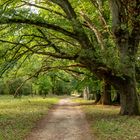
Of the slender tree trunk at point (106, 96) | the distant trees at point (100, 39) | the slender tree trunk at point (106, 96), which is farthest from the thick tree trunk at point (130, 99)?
the slender tree trunk at point (106, 96)

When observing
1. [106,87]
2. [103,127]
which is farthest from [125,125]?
[106,87]

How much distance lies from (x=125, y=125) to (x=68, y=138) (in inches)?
157

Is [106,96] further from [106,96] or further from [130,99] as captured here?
[130,99]

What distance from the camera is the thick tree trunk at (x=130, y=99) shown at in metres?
21.3

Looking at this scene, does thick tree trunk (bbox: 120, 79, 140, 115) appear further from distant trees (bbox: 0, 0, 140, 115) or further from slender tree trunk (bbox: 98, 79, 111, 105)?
slender tree trunk (bbox: 98, 79, 111, 105)

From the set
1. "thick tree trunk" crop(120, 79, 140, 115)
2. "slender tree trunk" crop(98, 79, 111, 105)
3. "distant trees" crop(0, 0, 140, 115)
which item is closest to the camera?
"distant trees" crop(0, 0, 140, 115)

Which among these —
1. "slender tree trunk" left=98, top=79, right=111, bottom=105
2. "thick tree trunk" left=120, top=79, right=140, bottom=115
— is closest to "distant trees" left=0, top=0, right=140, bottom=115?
"thick tree trunk" left=120, top=79, right=140, bottom=115

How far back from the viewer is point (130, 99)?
843 inches

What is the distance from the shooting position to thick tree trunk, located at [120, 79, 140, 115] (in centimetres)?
2134

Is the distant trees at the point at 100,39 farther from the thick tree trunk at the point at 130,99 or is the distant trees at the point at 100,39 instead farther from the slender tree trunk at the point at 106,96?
the slender tree trunk at the point at 106,96

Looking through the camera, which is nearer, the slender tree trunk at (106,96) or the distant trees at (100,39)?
the distant trees at (100,39)

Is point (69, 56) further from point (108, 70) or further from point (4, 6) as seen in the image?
point (4, 6)

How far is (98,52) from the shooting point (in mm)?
19625

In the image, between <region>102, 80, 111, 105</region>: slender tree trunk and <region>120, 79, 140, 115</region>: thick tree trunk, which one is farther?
<region>102, 80, 111, 105</region>: slender tree trunk
